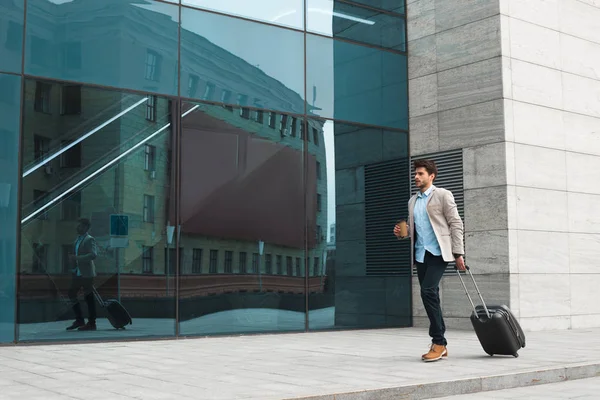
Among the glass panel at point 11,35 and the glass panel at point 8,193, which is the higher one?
the glass panel at point 11,35

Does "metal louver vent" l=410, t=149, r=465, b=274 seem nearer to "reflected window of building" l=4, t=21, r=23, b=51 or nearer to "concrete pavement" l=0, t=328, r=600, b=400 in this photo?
"concrete pavement" l=0, t=328, r=600, b=400

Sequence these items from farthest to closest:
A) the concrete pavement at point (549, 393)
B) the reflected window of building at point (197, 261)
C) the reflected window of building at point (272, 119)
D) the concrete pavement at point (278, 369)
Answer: the reflected window of building at point (272, 119) → the reflected window of building at point (197, 261) → the concrete pavement at point (549, 393) → the concrete pavement at point (278, 369)

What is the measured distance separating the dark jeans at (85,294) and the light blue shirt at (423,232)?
4.56 meters

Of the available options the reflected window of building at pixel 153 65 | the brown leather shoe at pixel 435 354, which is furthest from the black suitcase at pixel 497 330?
the reflected window of building at pixel 153 65

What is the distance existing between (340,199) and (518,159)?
290 centimetres

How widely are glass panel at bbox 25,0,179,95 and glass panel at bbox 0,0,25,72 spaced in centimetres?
11

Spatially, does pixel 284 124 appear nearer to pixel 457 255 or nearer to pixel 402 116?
pixel 402 116

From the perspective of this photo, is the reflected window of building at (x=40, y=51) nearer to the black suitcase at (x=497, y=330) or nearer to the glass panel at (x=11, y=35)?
the glass panel at (x=11, y=35)

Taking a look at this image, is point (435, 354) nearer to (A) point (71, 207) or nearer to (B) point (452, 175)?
(A) point (71, 207)

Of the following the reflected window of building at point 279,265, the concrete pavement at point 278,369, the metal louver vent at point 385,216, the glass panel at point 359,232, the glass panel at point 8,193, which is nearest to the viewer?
the concrete pavement at point 278,369

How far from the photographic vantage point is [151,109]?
36.5 ft

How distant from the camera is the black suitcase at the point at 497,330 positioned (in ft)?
27.0

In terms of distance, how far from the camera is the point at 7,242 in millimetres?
9812

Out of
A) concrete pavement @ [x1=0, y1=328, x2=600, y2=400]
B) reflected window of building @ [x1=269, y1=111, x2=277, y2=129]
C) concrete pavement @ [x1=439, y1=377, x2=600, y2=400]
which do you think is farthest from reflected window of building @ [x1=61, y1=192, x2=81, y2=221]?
concrete pavement @ [x1=439, y1=377, x2=600, y2=400]
